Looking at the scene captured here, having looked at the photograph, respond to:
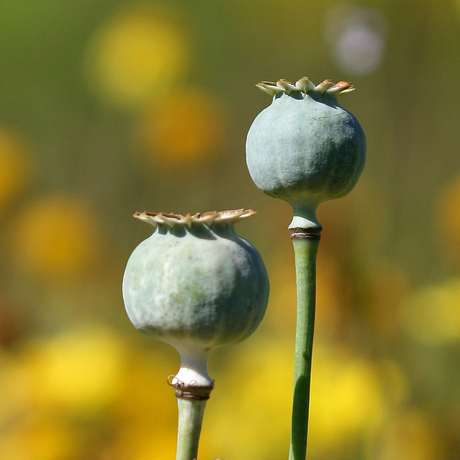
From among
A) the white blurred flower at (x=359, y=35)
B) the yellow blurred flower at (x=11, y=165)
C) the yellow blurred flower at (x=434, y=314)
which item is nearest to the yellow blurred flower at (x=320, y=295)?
the yellow blurred flower at (x=434, y=314)

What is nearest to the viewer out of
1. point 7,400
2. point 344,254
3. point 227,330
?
point 227,330

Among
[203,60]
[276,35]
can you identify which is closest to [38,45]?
[203,60]

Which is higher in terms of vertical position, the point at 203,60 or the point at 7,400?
the point at 203,60

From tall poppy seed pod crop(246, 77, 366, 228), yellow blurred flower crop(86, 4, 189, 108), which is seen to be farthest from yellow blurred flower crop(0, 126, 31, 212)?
tall poppy seed pod crop(246, 77, 366, 228)

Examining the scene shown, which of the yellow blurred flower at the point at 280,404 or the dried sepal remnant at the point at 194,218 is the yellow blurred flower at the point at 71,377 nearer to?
the yellow blurred flower at the point at 280,404

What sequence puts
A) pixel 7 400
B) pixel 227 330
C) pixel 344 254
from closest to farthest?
pixel 227 330
pixel 7 400
pixel 344 254

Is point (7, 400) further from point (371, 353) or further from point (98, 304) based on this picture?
point (371, 353)

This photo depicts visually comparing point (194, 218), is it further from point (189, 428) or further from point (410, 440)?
point (410, 440)
